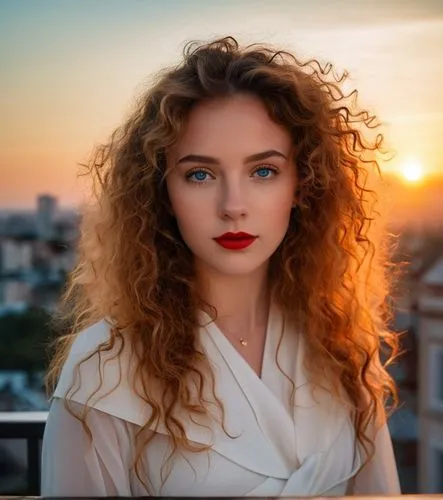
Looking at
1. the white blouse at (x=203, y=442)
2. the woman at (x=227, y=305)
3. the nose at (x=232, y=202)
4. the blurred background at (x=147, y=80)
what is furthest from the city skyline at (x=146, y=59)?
the white blouse at (x=203, y=442)

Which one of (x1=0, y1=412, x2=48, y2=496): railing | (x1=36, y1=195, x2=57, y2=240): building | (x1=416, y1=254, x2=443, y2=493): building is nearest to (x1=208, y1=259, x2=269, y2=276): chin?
(x1=0, y1=412, x2=48, y2=496): railing

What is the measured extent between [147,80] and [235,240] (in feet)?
0.83

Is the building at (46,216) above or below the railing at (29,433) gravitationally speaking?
above

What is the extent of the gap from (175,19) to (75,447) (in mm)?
622

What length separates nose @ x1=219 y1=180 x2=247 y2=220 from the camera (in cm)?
78

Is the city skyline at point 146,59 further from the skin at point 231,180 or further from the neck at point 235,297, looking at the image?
the neck at point 235,297

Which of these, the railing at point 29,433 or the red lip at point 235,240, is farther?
the railing at point 29,433

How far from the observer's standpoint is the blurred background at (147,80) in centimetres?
99

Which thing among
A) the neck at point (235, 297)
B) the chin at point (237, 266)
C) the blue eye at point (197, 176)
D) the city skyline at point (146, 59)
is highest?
the city skyline at point (146, 59)

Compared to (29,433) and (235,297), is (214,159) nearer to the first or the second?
(235,297)

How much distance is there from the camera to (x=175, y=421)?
31.6 inches

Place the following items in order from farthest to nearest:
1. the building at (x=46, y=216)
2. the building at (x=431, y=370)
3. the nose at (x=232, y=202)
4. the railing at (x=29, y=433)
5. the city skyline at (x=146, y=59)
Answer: the building at (x=431, y=370), the building at (x=46, y=216), the railing at (x=29, y=433), the city skyline at (x=146, y=59), the nose at (x=232, y=202)

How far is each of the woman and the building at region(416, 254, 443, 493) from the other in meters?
1.20

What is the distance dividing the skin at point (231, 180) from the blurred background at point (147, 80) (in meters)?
0.15
